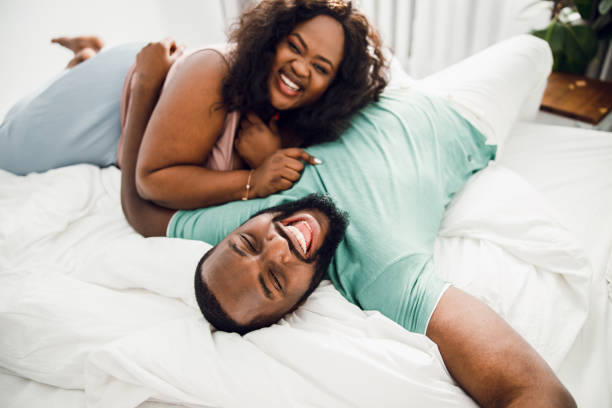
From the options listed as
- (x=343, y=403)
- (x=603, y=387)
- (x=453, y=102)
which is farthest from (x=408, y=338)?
(x=453, y=102)

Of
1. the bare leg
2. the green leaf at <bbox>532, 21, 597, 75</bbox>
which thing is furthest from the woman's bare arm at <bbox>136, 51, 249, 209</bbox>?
the green leaf at <bbox>532, 21, 597, 75</bbox>

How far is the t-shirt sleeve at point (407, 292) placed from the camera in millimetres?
1006

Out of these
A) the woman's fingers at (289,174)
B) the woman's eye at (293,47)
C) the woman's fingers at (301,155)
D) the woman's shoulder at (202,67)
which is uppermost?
the woman's eye at (293,47)

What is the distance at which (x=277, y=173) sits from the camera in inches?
51.2

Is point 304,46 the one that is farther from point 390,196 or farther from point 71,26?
point 71,26

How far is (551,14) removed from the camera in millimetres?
2402

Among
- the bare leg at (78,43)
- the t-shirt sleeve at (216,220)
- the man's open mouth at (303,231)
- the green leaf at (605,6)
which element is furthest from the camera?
the bare leg at (78,43)

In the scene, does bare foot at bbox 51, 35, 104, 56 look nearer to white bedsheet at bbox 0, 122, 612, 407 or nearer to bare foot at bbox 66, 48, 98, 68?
bare foot at bbox 66, 48, 98, 68

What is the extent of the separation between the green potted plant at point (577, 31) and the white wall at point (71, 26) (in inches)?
99.0

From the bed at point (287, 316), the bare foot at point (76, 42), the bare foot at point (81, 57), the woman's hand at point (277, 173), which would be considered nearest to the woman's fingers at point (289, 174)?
the woman's hand at point (277, 173)

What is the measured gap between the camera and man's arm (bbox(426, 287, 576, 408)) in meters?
0.84

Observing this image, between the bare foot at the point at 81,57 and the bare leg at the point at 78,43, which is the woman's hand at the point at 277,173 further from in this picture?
the bare leg at the point at 78,43

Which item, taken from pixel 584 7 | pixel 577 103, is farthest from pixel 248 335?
pixel 584 7

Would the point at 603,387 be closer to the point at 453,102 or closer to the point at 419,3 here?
the point at 453,102
